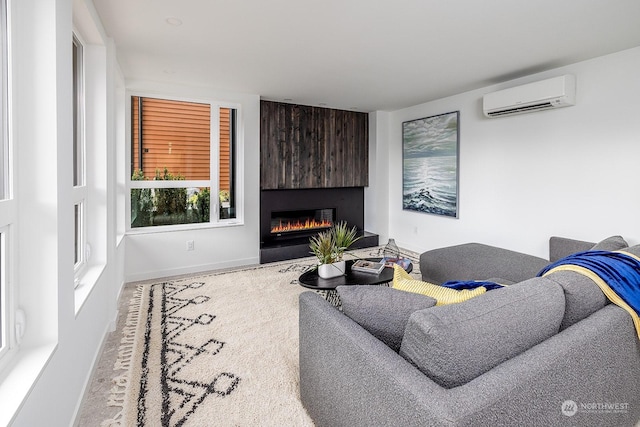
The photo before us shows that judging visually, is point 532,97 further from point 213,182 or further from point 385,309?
point 213,182

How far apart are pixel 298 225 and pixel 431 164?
7.48 feet

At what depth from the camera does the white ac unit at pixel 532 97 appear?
333cm

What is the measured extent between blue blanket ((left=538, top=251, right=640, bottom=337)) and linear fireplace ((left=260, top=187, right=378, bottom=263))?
367 centimetres

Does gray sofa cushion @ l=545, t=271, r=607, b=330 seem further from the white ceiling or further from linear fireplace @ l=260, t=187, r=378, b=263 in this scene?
linear fireplace @ l=260, t=187, r=378, b=263

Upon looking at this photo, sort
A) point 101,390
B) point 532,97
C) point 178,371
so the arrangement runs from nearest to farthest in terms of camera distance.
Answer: point 101,390, point 178,371, point 532,97

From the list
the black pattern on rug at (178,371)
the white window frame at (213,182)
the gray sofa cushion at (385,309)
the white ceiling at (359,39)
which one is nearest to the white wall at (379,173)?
the white ceiling at (359,39)

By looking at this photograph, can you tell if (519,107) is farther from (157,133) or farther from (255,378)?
(157,133)

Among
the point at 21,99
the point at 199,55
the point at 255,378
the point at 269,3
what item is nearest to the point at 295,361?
the point at 255,378

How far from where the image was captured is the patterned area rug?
1.80 meters

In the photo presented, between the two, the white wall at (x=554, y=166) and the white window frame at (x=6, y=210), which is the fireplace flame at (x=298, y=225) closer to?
the white wall at (x=554, y=166)

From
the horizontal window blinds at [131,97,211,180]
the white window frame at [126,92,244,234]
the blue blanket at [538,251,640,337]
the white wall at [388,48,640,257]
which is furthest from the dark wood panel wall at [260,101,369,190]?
the blue blanket at [538,251,640,337]

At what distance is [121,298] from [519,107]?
463 centimetres

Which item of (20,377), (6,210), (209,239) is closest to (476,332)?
(20,377)

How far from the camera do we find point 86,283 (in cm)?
225
